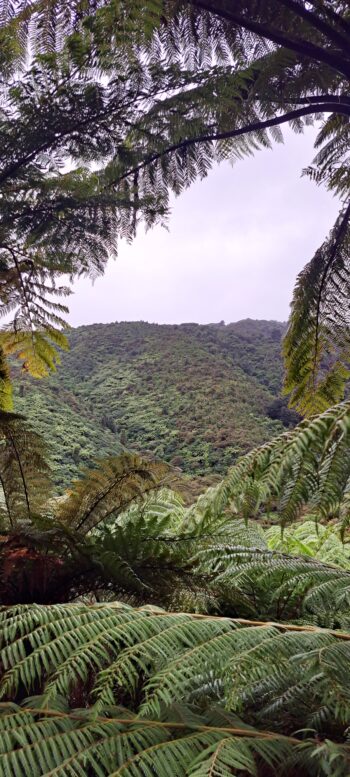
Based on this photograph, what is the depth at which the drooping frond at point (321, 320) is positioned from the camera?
3195 mm

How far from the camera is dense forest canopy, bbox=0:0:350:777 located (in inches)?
37.3

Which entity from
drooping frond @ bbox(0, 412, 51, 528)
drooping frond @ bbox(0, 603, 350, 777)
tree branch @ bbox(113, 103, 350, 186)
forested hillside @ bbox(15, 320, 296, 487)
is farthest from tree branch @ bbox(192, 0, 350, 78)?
forested hillside @ bbox(15, 320, 296, 487)

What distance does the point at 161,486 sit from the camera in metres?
2.41

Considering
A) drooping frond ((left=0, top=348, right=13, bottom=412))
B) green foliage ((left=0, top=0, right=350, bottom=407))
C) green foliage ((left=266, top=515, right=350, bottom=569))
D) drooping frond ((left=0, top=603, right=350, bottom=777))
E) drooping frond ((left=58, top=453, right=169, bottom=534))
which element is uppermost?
green foliage ((left=0, top=0, right=350, bottom=407))

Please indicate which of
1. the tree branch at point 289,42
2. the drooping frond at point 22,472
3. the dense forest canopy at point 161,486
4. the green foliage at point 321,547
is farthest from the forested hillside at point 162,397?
the tree branch at point 289,42

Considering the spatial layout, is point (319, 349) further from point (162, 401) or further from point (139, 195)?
point (162, 401)

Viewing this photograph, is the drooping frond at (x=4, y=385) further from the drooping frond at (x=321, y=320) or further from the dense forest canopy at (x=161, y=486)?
the drooping frond at (x=321, y=320)

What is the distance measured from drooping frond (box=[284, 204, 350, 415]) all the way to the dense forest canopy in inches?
0.5

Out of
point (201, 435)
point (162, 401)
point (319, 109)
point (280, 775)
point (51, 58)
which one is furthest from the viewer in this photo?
point (162, 401)

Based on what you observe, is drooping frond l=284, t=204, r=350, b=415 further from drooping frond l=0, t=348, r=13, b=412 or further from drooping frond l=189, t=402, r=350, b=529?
drooping frond l=189, t=402, r=350, b=529

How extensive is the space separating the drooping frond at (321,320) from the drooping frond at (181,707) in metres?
2.15

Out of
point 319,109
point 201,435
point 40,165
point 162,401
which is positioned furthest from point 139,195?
point 162,401

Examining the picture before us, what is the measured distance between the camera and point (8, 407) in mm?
3016

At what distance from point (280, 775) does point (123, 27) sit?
101 inches
